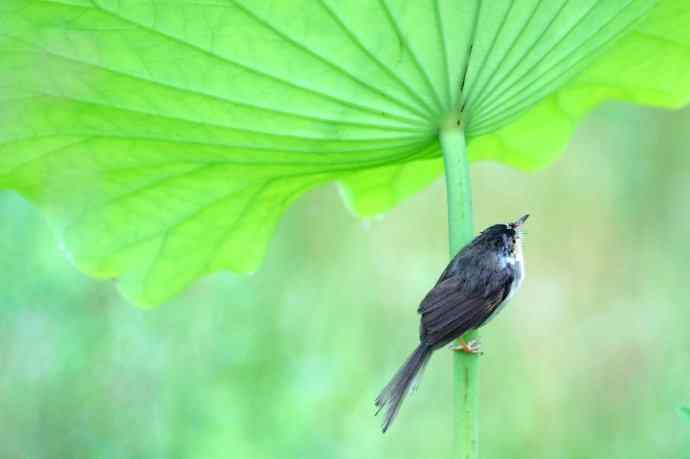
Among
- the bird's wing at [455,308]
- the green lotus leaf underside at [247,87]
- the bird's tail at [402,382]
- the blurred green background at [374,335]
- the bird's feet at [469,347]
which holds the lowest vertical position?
the blurred green background at [374,335]

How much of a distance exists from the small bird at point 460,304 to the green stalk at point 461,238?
0.01 metres

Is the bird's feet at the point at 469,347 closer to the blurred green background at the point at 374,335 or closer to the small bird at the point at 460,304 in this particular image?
the small bird at the point at 460,304

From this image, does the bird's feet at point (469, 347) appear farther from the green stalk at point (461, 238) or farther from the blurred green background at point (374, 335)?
the blurred green background at point (374, 335)

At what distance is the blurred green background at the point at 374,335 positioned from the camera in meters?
2.45

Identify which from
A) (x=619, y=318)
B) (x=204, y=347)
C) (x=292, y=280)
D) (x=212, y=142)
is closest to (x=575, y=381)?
(x=619, y=318)

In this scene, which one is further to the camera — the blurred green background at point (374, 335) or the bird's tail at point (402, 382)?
the blurred green background at point (374, 335)

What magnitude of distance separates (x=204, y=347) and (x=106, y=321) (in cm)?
25

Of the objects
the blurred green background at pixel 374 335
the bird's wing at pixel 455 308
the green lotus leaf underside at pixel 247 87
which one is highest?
the green lotus leaf underside at pixel 247 87

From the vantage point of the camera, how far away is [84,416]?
2477 mm

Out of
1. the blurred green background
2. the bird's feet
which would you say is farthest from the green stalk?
the blurred green background

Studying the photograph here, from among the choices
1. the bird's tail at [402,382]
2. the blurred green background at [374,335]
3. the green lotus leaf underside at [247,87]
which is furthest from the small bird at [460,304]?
the blurred green background at [374,335]

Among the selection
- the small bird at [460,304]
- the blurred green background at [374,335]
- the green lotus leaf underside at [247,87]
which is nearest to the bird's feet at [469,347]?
the small bird at [460,304]

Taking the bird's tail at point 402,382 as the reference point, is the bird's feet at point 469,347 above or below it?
above

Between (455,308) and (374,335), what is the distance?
2.02m
